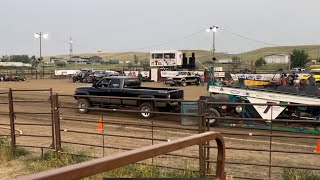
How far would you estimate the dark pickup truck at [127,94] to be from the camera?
1588cm

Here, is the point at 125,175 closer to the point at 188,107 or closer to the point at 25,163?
the point at 25,163

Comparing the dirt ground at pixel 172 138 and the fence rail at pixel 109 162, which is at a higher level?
the fence rail at pixel 109 162

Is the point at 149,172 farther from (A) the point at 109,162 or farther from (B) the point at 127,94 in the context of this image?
(B) the point at 127,94

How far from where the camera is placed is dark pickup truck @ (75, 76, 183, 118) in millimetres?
15883

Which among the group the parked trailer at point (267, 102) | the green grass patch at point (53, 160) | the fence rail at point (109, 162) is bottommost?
the green grass patch at point (53, 160)

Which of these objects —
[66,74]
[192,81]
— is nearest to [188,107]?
[192,81]

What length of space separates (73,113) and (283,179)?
12.3 metres

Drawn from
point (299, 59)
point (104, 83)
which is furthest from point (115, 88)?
point (299, 59)

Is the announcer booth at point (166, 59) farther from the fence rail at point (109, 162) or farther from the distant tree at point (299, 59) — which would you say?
the distant tree at point (299, 59)

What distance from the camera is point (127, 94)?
1712 cm

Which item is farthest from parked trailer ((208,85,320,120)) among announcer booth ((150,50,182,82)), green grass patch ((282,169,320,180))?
announcer booth ((150,50,182,82))

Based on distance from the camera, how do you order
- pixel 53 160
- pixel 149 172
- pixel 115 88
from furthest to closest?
pixel 115 88
pixel 53 160
pixel 149 172

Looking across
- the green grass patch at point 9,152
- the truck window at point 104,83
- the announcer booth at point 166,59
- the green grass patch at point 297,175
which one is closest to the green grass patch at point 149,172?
the green grass patch at point 297,175

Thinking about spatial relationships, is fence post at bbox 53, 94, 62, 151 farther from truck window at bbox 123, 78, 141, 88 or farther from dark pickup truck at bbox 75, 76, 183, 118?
truck window at bbox 123, 78, 141, 88
